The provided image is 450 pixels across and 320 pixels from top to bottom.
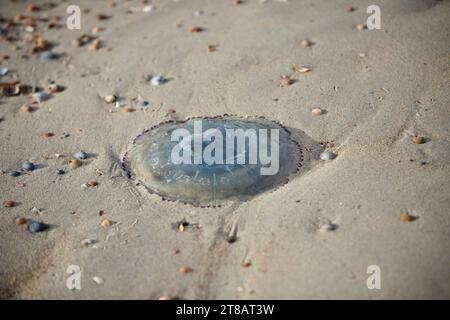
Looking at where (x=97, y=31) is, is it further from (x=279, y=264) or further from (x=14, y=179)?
(x=279, y=264)

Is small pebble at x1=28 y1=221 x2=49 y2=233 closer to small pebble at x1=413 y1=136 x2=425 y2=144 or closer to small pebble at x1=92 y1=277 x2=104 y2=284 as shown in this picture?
small pebble at x1=92 y1=277 x2=104 y2=284

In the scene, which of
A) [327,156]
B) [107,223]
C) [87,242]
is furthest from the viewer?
[327,156]

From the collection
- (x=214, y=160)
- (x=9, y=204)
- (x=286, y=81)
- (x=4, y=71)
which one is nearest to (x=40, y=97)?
(x=4, y=71)

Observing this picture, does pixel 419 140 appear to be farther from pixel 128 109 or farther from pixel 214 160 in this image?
pixel 128 109

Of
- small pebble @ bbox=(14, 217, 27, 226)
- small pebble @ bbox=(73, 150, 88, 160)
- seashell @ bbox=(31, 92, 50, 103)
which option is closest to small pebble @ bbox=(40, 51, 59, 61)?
seashell @ bbox=(31, 92, 50, 103)

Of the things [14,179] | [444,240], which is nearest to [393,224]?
[444,240]
